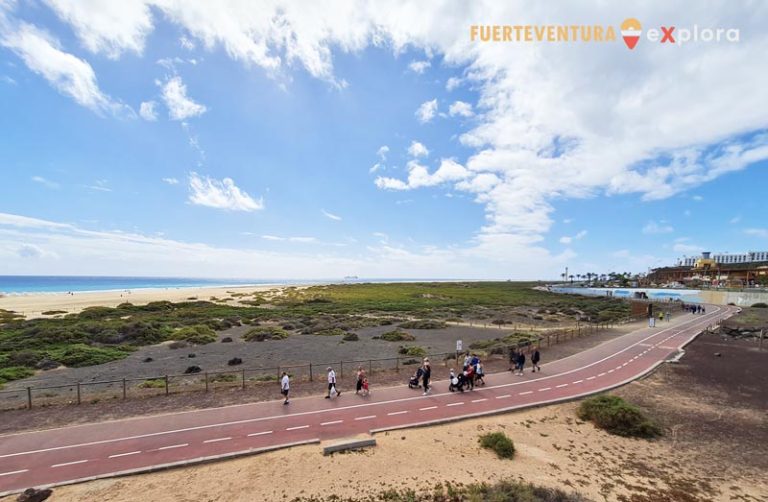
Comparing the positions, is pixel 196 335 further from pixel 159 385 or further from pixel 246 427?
pixel 246 427

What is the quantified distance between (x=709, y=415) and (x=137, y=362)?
3548cm

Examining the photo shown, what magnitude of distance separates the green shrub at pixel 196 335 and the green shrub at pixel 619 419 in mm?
32276

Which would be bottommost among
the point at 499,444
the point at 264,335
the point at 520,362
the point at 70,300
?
the point at 70,300

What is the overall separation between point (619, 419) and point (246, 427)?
14900 mm

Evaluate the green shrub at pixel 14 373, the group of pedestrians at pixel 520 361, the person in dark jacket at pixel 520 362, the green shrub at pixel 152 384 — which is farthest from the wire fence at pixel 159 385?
the person in dark jacket at pixel 520 362

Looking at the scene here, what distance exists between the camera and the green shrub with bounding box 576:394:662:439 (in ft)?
44.0

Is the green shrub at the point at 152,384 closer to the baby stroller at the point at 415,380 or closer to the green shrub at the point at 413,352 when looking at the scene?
the baby stroller at the point at 415,380

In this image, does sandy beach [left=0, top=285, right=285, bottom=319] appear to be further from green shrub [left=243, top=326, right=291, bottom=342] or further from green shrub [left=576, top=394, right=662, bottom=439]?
green shrub [left=576, top=394, right=662, bottom=439]

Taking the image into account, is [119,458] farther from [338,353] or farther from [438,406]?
[338,353]

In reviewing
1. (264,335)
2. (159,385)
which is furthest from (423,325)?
(159,385)

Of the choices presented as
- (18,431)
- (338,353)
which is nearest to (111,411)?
(18,431)

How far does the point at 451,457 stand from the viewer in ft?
37.0

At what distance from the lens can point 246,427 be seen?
42.9ft

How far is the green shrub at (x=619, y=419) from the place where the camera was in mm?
13406
